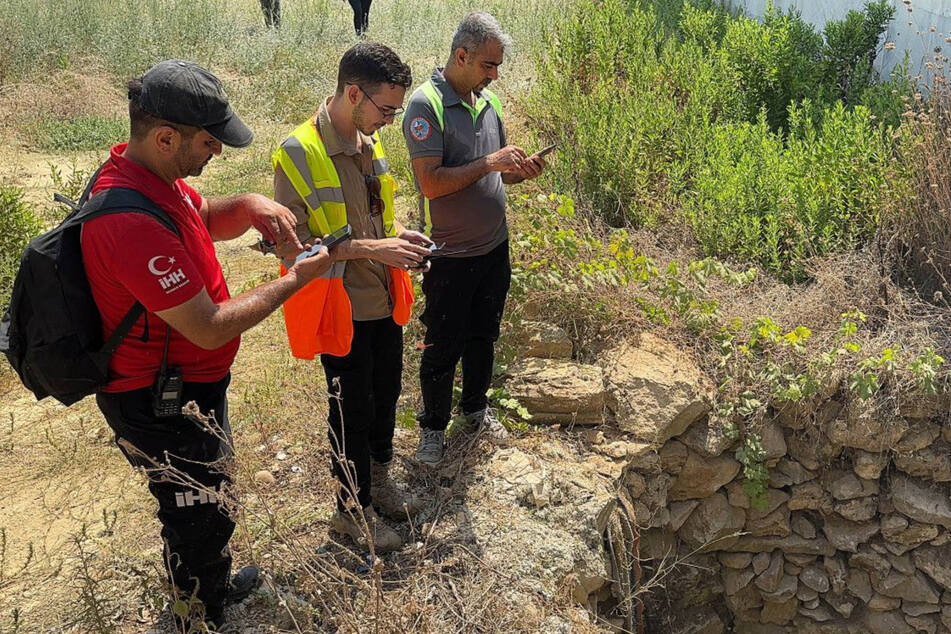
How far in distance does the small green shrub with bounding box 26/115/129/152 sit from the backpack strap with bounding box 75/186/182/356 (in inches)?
226

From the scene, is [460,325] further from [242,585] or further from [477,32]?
[242,585]

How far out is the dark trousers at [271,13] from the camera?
33.9ft

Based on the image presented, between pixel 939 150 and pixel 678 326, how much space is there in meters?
1.80

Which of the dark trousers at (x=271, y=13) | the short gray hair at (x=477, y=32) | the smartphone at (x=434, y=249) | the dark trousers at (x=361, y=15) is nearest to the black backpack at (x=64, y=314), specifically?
the smartphone at (x=434, y=249)

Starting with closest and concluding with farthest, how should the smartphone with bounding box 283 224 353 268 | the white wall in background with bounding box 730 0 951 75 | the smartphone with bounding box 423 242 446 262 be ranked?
the smartphone with bounding box 283 224 353 268
the smartphone with bounding box 423 242 446 262
the white wall in background with bounding box 730 0 951 75

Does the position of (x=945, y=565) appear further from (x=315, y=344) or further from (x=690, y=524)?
(x=315, y=344)

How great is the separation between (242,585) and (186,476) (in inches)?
32.4

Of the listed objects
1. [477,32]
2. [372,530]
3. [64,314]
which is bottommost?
[372,530]

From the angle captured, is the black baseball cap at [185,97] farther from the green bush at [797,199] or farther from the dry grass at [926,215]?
the dry grass at [926,215]

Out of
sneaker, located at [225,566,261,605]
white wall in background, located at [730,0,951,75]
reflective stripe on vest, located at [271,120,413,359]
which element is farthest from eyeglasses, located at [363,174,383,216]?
white wall in background, located at [730,0,951,75]

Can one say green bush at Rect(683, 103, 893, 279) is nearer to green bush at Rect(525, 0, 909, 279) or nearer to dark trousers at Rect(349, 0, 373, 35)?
green bush at Rect(525, 0, 909, 279)

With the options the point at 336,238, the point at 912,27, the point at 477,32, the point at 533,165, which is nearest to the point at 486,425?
the point at 533,165

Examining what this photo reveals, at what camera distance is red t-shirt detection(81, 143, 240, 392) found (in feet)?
7.16

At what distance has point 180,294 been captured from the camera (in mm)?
2232
